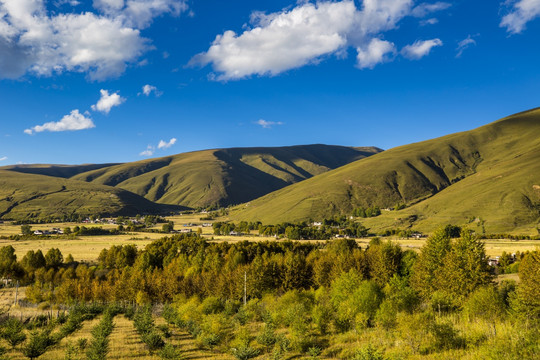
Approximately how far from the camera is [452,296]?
5512cm

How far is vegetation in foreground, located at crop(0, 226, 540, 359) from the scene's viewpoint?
36250mm

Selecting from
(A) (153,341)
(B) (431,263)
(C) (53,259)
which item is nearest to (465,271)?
(B) (431,263)

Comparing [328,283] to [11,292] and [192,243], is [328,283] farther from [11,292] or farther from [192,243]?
[11,292]

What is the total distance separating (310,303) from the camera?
6228cm

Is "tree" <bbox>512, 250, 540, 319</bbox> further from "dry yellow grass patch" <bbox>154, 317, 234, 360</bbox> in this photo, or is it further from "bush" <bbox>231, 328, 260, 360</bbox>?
"dry yellow grass patch" <bbox>154, 317, 234, 360</bbox>

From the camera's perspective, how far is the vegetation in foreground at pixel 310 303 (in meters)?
36.2

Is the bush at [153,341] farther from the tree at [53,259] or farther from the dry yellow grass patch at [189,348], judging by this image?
the tree at [53,259]

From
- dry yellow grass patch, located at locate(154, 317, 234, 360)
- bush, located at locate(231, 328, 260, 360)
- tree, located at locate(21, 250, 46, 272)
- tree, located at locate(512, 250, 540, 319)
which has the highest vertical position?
tree, located at locate(21, 250, 46, 272)

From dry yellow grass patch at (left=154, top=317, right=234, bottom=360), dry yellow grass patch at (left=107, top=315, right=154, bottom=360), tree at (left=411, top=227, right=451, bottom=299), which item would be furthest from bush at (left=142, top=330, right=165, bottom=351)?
tree at (left=411, top=227, right=451, bottom=299)

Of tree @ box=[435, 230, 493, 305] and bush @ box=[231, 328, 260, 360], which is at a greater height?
tree @ box=[435, 230, 493, 305]

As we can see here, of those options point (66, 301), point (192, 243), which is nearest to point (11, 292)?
point (66, 301)

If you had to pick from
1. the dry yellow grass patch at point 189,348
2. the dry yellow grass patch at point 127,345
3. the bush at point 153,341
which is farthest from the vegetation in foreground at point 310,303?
the dry yellow grass patch at point 127,345

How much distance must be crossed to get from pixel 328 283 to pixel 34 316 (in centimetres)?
7053

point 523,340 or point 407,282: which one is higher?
point 523,340
